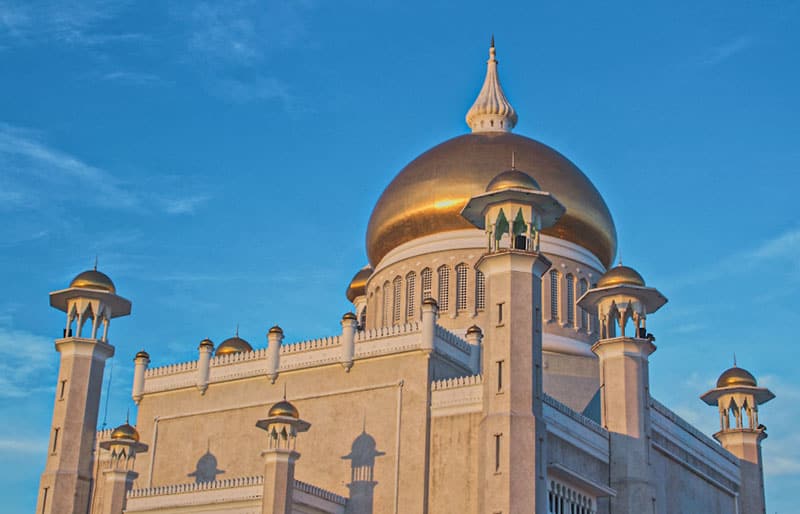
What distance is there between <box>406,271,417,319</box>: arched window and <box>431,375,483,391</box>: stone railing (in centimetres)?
573

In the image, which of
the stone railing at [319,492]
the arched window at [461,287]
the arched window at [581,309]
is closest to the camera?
the stone railing at [319,492]

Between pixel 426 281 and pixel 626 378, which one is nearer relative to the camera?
pixel 626 378

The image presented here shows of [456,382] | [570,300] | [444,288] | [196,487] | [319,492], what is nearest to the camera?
[319,492]

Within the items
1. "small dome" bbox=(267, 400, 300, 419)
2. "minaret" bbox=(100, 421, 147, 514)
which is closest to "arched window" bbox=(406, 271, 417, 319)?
"small dome" bbox=(267, 400, 300, 419)

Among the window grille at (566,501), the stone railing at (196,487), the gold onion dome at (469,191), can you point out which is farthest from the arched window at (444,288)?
the stone railing at (196,487)

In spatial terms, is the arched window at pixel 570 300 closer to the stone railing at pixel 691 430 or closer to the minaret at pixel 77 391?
the stone railing at pixel 691 430

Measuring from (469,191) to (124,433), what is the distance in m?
10.9

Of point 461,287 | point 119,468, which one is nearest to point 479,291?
point 461,287

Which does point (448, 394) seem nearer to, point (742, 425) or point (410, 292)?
point (410, 292)

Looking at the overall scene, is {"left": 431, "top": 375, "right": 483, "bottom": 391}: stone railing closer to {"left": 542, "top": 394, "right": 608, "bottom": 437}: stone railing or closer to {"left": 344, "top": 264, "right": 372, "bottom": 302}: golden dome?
{"left": 542, "top": 394, "right": 608, "bottom": 437}: stone railing

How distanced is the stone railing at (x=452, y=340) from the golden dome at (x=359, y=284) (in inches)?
379

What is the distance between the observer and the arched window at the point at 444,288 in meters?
32.1

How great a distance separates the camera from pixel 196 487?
2617 cm

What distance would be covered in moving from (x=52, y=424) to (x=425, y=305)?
9.72 metres
